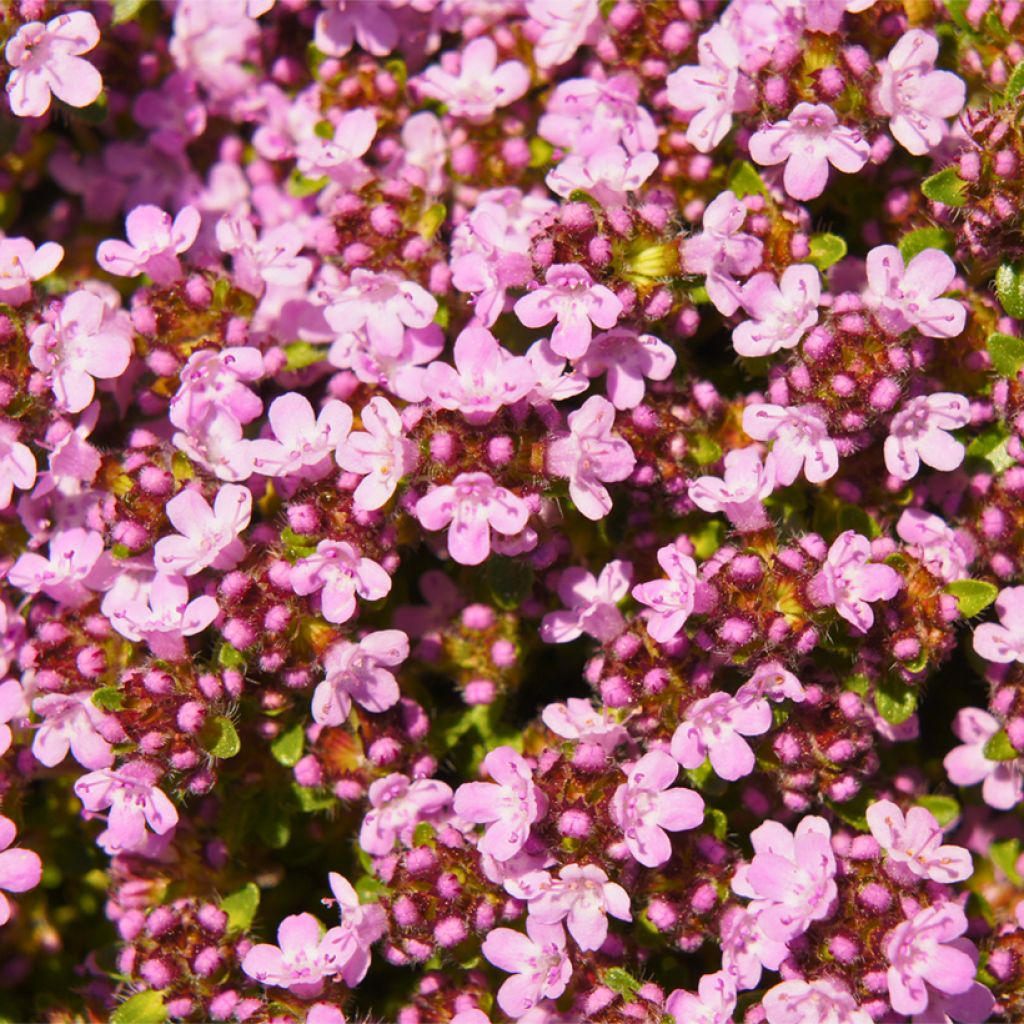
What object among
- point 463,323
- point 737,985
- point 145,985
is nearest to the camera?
point 737,985

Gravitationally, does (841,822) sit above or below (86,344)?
below

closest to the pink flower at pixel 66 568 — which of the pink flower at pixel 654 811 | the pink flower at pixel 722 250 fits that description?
the pink flower at pixel 654 811

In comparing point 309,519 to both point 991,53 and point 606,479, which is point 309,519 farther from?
point 991,53

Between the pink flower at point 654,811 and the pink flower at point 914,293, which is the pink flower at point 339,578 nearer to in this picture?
the pink flower at point 654,811

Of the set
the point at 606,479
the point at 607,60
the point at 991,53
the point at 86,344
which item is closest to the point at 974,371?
the point at 991,53

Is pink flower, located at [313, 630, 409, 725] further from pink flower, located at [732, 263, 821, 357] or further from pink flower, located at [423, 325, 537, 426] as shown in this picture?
pink flower, located at [732, 263, 821, 357]

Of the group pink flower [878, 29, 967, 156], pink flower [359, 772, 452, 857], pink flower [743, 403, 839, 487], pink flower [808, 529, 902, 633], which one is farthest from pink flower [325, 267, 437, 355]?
pink flower [878, 29, 967, 156]

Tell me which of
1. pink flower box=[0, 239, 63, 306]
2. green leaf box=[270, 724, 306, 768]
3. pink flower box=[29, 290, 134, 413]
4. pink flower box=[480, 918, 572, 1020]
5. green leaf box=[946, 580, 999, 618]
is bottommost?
pink flower box=[480, 918, 572, 1020]
